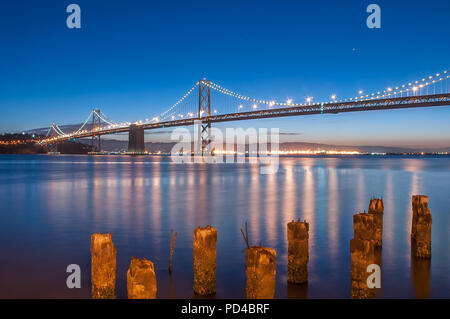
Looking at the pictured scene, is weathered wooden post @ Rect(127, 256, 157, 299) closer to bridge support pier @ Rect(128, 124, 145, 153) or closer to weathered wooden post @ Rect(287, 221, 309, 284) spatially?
weathered wooden post @ Rect(287, 221, 309, 284)

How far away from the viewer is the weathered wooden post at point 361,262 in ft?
12.3

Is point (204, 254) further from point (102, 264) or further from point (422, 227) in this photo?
point (422, 227)

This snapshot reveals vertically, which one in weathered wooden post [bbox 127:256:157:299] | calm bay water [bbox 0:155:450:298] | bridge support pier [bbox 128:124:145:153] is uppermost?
bridge support pier [bbox 128:124:145:153]

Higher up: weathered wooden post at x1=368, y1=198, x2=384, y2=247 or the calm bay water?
weathered wooden post at x1=368, y1=198, x2=384, y2=247

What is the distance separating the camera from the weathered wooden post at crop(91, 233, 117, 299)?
3.71 metres

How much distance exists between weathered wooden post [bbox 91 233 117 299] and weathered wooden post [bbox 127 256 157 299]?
494mm

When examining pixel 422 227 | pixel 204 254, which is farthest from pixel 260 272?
pixel 422 227

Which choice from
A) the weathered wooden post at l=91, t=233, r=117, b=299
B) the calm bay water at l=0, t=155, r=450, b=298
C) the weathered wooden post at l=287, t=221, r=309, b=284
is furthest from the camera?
the calm bay water at l=0, t=155, r=450, b=298

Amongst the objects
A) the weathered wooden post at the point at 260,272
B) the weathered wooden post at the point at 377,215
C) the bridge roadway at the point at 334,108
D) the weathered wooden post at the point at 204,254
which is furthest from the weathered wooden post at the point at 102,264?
the bridge roadway at the point at 334,108

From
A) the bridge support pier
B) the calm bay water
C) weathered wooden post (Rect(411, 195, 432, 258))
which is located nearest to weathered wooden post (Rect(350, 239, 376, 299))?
the calm bay water

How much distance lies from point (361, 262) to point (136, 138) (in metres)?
67.3

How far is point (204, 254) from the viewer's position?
3928mm

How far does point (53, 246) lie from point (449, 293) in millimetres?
5804

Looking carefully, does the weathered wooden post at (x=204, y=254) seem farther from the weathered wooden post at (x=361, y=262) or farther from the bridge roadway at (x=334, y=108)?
the bridge roadway at (x=334, y=108)
